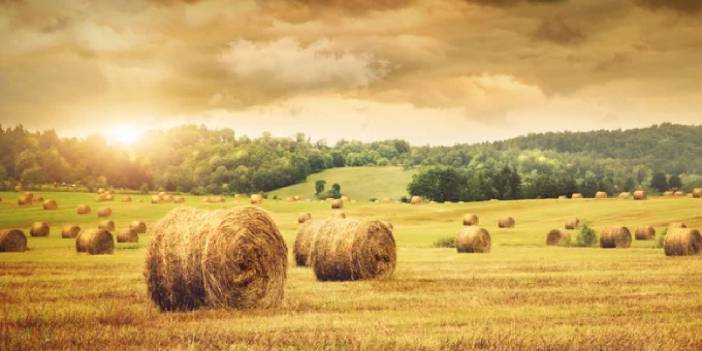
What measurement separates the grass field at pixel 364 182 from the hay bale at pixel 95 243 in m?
78.1

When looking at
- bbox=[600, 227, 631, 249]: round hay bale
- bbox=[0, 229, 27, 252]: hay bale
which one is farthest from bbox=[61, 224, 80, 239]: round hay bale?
bbox=[600, 227, 631, 249]: round hay bale

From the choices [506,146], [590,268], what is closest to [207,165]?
[590,268]

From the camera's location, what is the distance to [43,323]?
13.0 metres

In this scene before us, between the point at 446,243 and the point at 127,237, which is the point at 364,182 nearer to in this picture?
the point at 446,243

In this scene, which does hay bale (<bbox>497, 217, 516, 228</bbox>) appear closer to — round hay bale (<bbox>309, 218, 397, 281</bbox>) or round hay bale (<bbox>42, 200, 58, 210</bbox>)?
round hay bale (<bbox>42, 200, 58, 210</bbox>)

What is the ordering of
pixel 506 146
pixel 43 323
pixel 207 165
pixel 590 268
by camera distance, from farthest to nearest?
pixel 506 146 → pixel 207 165 → pixel 590 268 → pixel 43 323

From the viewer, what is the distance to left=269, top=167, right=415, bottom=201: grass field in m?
120

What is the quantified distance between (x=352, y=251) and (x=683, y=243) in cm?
1475

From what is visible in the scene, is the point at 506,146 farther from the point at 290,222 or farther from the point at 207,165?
the point at 290,222

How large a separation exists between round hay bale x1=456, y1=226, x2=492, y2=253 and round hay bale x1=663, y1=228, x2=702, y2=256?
7146mm

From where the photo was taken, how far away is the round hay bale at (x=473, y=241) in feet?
114

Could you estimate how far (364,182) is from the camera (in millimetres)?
130625

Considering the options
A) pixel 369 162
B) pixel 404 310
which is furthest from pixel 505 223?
pixel 369 162

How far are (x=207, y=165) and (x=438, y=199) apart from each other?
28.0 meters
